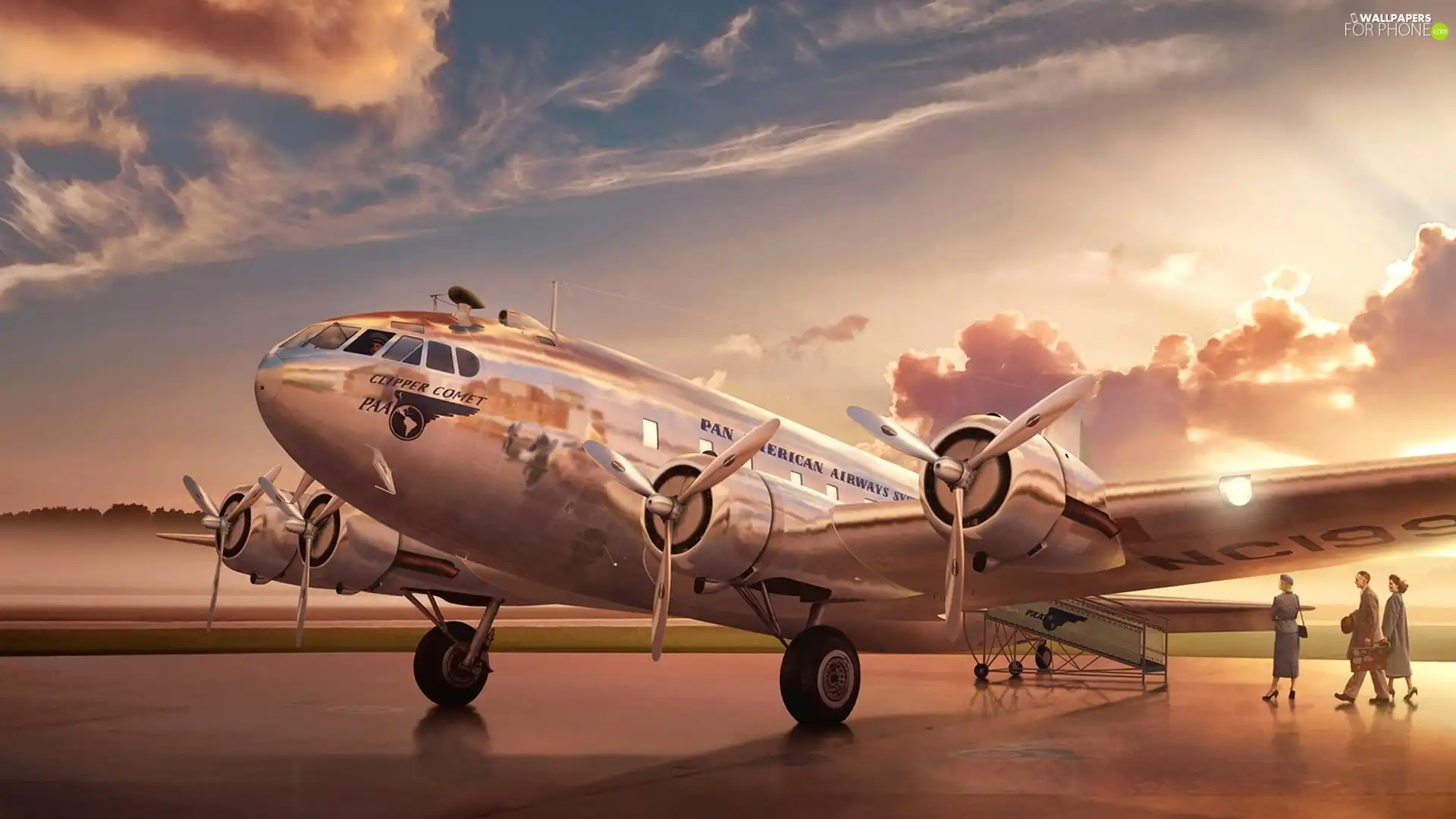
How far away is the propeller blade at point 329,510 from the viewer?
14.6 m

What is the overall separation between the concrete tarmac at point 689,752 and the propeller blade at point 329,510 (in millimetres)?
2448

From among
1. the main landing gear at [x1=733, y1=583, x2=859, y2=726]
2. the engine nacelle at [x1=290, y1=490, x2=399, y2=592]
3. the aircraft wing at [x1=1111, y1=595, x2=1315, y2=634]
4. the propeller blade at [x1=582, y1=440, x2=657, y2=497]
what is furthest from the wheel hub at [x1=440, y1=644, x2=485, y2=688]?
the aircraft wing at [x1=1111, y1=595, x2=1315, y2=634]

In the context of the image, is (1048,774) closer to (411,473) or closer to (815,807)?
(815,807)

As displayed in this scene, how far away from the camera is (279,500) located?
14.8 metres

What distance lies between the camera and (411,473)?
439 inches

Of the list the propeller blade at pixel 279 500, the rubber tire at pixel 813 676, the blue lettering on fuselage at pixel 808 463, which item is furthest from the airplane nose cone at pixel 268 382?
the rubber tire at pixel 813 676

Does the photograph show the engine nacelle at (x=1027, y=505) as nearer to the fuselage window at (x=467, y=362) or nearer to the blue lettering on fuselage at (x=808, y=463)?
the blue lettering on fuselage at (x=808, y=463)

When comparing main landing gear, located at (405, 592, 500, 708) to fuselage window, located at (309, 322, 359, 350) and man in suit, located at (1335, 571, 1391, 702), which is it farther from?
man in suit, located at (1335, 571, 1391, 702)

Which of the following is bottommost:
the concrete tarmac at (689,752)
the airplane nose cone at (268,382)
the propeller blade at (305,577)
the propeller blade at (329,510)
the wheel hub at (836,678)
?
the concrete tarmac at (689,752)

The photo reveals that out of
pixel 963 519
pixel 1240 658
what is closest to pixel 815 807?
pixel 963 519

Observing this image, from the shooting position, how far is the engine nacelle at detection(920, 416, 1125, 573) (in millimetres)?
9969

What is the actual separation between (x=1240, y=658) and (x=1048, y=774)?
27.1 m

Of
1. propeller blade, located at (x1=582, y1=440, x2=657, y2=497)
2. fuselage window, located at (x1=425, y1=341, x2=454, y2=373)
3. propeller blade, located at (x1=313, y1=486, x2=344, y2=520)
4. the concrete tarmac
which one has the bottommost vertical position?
the concrete tarmac

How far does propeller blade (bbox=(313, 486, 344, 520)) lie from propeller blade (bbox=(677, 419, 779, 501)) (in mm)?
5807
